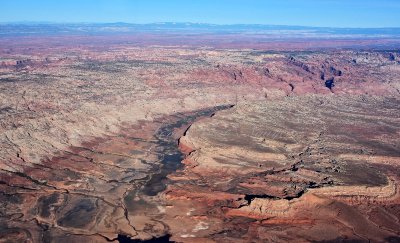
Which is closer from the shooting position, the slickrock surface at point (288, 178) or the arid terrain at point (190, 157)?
the slickrock surface at point (288, 178)

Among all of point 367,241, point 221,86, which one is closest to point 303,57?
point 221,86

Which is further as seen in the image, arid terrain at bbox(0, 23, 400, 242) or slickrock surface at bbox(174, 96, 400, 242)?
arid terrain at bbox(0, 23, 400, 242)

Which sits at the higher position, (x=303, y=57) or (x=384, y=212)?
(x=303, y=57)

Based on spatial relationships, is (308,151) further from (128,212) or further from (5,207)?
(5,207)

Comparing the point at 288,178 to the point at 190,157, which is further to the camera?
the point at 190,157
